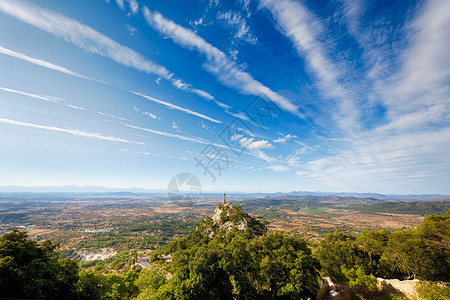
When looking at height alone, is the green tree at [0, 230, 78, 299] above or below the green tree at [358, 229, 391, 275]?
above

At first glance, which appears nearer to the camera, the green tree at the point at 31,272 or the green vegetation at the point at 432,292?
the green tree at the point at 31,272

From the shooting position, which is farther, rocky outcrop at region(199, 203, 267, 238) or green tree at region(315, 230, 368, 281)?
rocky outcrop at region(199, 203, 267, 238)

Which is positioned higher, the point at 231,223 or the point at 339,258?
the point at 339,258

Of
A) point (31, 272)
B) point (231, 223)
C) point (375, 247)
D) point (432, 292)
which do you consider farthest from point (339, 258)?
point (31, 272)

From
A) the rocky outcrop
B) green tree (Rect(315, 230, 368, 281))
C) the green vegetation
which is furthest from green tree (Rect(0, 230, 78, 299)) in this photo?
the rocky outcrop

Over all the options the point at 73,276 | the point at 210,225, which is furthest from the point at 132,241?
the point at 73,276

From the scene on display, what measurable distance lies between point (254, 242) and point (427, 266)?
21.4 m

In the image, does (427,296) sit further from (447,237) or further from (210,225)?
(210,225)

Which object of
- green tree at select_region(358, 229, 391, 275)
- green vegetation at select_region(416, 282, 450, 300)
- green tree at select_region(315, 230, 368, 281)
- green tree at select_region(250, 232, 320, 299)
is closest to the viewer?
green vegetation at select_region(416, 282, 450, 300)

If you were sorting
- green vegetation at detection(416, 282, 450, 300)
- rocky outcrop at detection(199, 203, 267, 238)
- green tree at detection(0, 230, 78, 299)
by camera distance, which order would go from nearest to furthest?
green tree at detection(0, 230, 78, 299)
green vegetation at detection(416, 282, 450, 300)
rocky outcrop at detection(199, 203, 267, 238)

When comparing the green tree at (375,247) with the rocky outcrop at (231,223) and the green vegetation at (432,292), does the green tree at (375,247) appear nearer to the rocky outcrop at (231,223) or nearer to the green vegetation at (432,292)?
the green vegetation at (432,292)

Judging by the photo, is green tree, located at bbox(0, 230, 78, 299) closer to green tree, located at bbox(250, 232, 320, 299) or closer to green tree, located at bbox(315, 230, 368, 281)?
green tree, located at bbox(250, 232, 320, 299)

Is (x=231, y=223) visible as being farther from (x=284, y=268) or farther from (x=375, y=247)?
(x=284, y=268)

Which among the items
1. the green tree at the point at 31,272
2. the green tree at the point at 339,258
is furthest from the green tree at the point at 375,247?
the green tree at the point at 31,272
